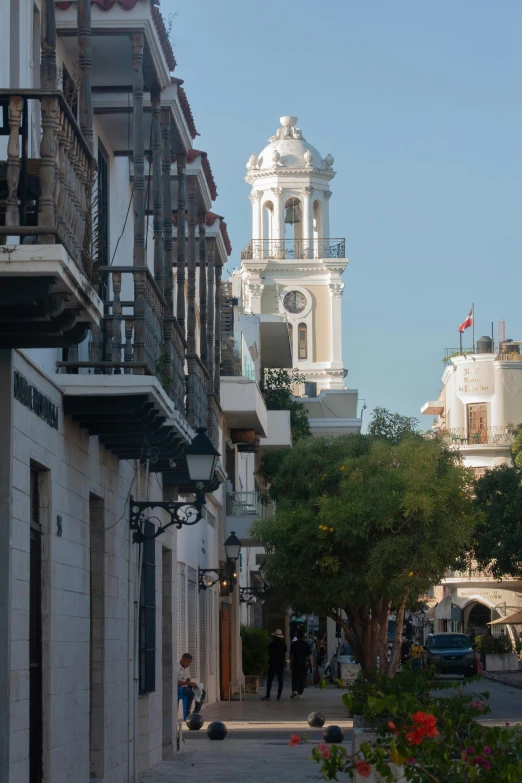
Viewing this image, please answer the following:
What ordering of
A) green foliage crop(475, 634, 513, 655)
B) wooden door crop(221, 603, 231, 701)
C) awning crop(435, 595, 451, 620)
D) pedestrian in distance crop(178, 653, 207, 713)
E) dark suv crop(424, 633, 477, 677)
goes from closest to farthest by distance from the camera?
pedestrian in distance crop(178, 653, 207, 713), wooden door crop(221, 603, 231, 701), dark suv crop(424, 633, 477, 677), green foliage crop(475, 634, 513, 655), awning crop(435, 595, 451, 620)

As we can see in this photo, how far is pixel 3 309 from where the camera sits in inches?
311

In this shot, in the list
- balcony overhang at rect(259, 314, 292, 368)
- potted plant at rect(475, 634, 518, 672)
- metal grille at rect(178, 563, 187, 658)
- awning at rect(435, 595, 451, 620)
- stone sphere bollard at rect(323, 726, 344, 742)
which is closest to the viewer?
stone sphere bollard at rect(323, 726, 344, 742)

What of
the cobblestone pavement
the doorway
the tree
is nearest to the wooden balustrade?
the cobblestone pavement

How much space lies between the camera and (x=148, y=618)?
16.2m

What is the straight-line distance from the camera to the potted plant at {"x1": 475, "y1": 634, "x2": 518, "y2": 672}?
2109 inches

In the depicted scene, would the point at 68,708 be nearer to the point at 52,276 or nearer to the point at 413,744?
the point at 52,276

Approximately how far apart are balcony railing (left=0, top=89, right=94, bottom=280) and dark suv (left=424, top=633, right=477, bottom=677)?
37.6 m

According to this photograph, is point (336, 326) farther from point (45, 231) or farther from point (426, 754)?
point (426, 754)

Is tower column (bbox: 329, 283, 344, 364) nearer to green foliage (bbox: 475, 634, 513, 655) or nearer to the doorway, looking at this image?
green foliage (bbox: 475, 634, 513, 655)

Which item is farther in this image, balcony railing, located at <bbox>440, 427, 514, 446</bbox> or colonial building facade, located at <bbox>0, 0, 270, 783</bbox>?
balcony railing, located at <bbox>440, 427, 514, 446</bbox>

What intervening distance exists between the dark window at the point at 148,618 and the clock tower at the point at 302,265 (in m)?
62.9

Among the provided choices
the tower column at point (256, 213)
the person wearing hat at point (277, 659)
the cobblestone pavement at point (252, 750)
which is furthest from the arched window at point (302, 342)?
the cobblestone pavement at point (252, 750)

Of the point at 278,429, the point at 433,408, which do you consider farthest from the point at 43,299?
the point at 433,408

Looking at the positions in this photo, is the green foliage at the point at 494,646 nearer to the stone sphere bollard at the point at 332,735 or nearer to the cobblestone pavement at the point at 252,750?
the cobblestone pavement at the point at 252,750
